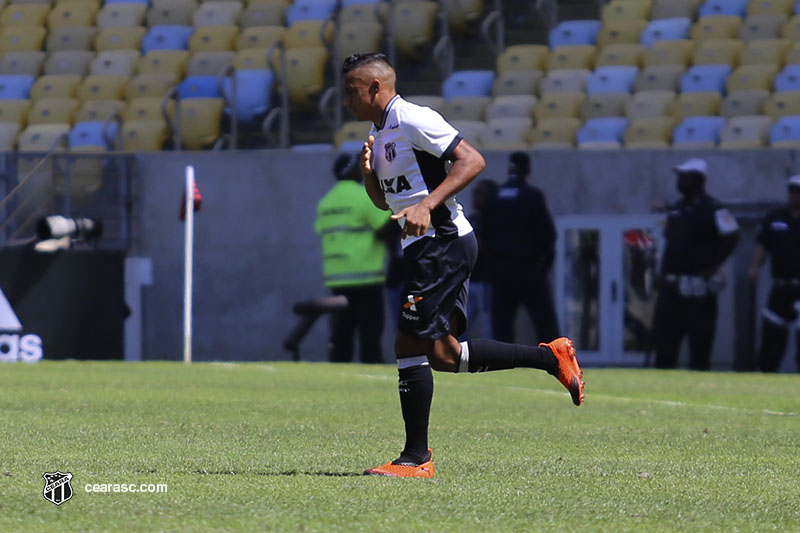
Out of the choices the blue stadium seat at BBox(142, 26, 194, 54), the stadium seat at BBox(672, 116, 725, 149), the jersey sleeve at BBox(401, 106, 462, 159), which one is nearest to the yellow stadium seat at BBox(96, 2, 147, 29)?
the blue stadium seat at BBox(142, 26, 194, 54)

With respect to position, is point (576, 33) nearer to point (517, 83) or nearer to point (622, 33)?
point (622, 33)

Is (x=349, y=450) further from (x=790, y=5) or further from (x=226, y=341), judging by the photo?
Answer: (x=790, y=5)

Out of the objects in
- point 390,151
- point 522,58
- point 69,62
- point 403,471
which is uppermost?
point 522,58

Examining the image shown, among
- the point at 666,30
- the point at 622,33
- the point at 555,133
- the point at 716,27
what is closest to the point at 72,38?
the point at 555,133

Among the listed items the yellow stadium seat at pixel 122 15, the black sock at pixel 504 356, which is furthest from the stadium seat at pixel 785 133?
the black sock at pixel 504 356

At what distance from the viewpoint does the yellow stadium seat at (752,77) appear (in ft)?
59.0

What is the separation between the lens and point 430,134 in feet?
18.8

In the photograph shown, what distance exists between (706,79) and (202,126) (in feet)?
20.6

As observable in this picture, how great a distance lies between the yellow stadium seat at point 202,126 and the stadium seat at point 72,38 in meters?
3.71

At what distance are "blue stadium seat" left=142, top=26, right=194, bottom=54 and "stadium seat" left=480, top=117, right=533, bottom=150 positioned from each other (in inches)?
206

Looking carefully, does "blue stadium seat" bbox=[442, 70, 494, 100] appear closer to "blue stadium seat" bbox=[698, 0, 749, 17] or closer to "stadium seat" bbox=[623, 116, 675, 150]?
"stadium seat" bbox=[623, 116, 675, 150]

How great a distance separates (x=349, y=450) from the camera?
22.1ft

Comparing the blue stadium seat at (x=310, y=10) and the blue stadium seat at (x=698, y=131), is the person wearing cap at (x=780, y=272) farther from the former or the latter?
the blue stadium seat at (x=310, y=10)

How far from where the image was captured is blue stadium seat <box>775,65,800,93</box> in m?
17.8
